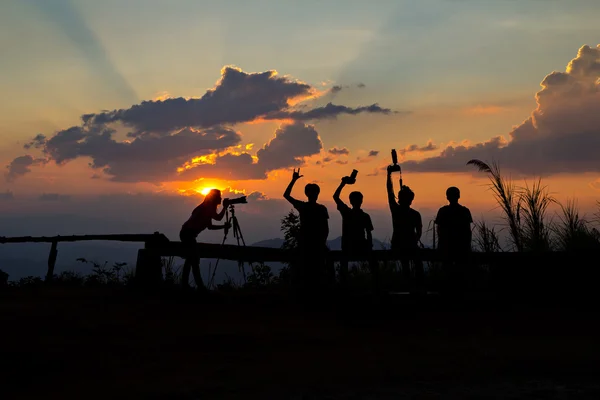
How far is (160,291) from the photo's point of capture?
1253 centimetres

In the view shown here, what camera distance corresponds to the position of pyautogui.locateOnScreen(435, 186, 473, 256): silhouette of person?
35.2 ft

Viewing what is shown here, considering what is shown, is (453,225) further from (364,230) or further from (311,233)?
(311,233)

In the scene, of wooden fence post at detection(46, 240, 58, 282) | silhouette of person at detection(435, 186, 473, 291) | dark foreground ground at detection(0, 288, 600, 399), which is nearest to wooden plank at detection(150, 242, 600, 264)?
silhouette of person at detection(435, 186, 473, 291)

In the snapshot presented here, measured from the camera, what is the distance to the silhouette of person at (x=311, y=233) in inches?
419

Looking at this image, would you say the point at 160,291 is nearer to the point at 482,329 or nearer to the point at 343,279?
the point at 343,279

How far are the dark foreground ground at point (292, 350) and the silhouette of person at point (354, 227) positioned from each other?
36.5 inches

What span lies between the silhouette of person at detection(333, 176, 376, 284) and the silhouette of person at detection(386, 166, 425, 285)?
480 millimetres

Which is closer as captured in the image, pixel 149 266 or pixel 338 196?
pixel 338 196

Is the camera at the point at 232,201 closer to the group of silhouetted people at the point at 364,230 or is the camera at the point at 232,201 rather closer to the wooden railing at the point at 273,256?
the wooden railing at the point at 273,256

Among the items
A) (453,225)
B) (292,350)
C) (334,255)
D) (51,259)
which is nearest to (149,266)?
(51,259)

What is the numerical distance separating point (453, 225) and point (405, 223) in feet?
2.59

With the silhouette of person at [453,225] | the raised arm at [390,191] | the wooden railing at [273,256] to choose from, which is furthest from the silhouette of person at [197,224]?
the silhouette of person at [453,225]

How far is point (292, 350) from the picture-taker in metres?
7.51

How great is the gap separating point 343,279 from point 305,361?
498 centimetres
